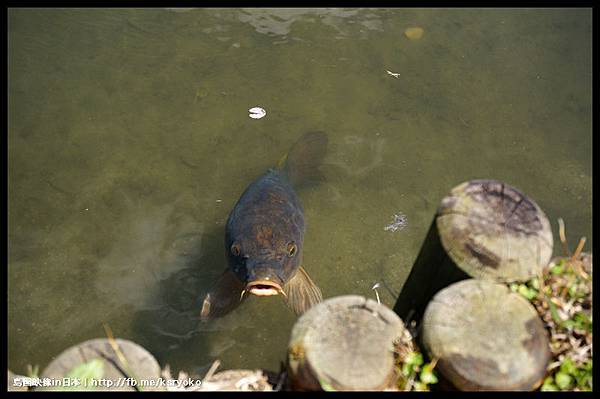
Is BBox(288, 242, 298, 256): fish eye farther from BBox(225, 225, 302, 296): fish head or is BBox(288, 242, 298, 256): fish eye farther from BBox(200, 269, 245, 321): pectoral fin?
BBox(200, 269, 245, 321): pectoral fin

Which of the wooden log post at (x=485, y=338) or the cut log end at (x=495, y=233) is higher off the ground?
the cut log end at (x=495, y=233)

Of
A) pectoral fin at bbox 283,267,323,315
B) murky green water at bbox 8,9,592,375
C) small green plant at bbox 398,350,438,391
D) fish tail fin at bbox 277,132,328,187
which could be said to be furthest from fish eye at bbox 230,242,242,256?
small green plant at bbox 398,350,438,391

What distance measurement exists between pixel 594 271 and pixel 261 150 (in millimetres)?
3936

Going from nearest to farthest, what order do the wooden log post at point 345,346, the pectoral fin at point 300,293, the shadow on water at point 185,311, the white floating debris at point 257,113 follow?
1. the wooden log post at point 345,346
2. the pectoral fin at point 300,293
3. the shadow on water at point 185,311
4. the white floating debris at point 257,113

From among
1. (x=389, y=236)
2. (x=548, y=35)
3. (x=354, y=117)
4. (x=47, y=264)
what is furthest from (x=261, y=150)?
(x=548, y=35)

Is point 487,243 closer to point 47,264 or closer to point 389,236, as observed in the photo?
point 389,236

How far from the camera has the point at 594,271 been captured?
281 cm

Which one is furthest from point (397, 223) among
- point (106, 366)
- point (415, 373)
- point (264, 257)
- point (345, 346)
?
point (106, 366)

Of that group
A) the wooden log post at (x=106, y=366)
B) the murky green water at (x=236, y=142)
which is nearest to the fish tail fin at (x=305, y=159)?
the murky green water at (x=236, y=142)

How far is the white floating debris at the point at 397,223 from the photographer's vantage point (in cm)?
540

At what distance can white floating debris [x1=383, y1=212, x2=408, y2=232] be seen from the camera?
5.40m

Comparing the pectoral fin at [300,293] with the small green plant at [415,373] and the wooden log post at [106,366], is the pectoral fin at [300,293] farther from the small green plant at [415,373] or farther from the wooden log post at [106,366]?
the wooden log post at [106,366]

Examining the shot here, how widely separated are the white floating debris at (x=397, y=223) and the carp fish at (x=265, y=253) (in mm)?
1082

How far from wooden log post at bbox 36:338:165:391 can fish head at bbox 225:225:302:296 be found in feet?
5.41
